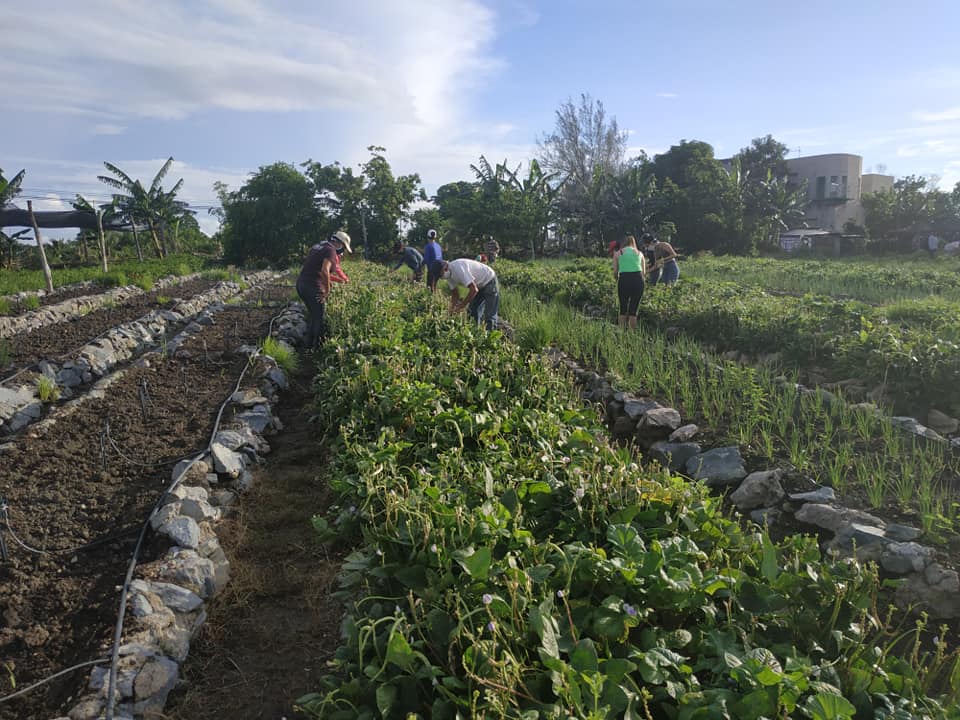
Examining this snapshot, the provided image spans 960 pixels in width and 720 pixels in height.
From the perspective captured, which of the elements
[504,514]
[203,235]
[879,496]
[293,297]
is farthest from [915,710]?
[203,235]

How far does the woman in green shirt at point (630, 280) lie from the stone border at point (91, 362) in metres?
5.98

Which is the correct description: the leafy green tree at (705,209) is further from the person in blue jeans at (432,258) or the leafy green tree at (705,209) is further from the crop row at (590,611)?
the crop row at (590,611)

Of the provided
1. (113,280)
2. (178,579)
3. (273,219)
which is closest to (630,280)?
Answer: (178,579)

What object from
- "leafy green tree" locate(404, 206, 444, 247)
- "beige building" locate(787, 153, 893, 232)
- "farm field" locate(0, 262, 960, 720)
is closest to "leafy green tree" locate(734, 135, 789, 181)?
"beige building" locate(787, 153, 893, 232)

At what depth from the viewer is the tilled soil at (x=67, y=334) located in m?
7.24

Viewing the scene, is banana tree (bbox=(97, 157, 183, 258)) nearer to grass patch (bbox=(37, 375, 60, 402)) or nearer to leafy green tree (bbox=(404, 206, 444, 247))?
leafy green tree (bbox=(404, 206, 444, 247))

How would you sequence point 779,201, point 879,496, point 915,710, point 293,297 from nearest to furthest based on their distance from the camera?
point 915,710 < point 879,496 < point 293,297 < point 779,201

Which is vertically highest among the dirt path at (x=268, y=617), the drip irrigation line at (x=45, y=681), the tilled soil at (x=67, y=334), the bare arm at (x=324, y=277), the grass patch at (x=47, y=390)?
the bare arm at (x=324, y=277)

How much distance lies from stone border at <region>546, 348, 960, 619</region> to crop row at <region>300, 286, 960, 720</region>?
1.15 feet

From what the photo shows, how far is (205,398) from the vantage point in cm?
570

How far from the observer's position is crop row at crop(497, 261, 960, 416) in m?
4.82

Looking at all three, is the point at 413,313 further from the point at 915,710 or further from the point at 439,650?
the point at 915,710

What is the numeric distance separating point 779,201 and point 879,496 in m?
31.0

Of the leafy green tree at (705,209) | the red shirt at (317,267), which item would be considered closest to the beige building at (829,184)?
the leafy green tree at (705,209)
